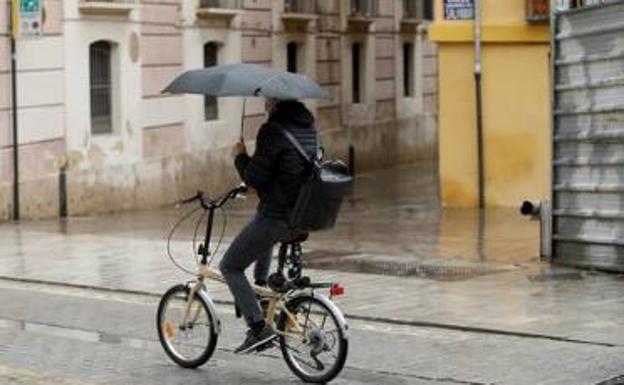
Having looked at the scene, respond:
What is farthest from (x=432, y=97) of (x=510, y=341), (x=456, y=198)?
(x=510, y=341)

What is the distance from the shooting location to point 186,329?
8406mm

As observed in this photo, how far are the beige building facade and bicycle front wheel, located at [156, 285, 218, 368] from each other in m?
10.7

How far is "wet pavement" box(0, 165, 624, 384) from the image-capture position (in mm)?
9844

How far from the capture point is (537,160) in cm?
1950

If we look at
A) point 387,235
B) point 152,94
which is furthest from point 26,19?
point 387,235

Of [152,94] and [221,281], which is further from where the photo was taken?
[152,94]

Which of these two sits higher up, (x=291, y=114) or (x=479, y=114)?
(x=291, y=114)

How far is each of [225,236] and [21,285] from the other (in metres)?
4.07

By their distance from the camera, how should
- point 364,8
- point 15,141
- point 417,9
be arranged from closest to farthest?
point 15,141 → point 364,8 → point 417,9

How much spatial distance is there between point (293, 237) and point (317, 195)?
389 millimetres

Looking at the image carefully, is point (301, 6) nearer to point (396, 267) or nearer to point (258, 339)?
point (396, 267)

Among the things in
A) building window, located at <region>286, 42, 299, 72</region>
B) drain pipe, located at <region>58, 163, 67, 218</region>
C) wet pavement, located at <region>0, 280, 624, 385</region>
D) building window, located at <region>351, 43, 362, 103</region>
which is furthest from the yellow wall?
wet pavement, located at <region>0, 280, 624, 385</region>

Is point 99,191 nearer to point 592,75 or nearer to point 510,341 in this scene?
point 592,75

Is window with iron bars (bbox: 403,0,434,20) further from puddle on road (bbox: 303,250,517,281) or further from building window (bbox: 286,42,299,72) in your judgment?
puddle on road (bbox: 303,250,517,281)
